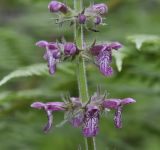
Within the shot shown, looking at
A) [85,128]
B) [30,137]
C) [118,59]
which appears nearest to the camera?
[85,128]

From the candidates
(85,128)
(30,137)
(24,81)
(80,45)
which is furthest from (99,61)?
(24,81)

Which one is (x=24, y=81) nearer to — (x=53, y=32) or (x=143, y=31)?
(x=53, y=32)

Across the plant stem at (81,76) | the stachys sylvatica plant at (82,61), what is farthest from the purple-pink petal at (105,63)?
the plant stem at (81,76)

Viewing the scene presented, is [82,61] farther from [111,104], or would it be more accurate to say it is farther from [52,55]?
[111,104]

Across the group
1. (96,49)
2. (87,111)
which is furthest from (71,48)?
(87,111)

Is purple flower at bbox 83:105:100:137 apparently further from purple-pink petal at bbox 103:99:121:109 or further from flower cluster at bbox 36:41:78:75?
flower cluster at bbox 36:41:78:75

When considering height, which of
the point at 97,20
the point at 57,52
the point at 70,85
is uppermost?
the point at 97,20

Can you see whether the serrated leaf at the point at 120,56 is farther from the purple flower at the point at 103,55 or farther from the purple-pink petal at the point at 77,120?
the purple-pink petal at the point at 77,120
